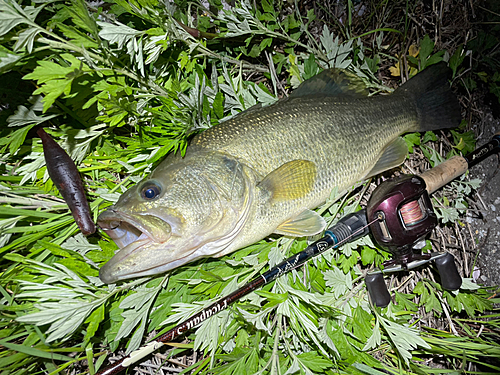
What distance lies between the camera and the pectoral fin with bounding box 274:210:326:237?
2223mm

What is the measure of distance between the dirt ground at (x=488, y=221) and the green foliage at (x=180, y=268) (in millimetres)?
346

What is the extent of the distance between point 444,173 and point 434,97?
696 millimetres

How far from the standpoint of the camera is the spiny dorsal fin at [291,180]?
6.96 ft

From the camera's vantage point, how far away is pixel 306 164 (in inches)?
87.5

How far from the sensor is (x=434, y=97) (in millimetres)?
2611

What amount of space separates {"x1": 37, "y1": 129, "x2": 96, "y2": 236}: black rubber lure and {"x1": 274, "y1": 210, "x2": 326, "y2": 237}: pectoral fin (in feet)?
4.72

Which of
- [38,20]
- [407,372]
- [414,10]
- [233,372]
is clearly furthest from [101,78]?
[407,372]

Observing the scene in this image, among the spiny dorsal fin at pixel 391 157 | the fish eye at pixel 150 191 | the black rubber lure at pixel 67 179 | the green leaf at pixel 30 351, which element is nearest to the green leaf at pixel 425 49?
the spiny dorsal fin at pixel 391 157

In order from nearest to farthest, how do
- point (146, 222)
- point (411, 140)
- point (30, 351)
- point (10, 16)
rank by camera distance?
point (10, 16)
point (146, 222)
point (30, 351)
point (411, 140)

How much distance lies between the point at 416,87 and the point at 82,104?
2.73 meters

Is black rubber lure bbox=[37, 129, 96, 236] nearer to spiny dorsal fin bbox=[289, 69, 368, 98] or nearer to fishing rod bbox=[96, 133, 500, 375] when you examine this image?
fishing rod bbox=[96, 133, 500, 375]

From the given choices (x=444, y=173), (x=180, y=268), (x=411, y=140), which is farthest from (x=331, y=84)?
(x=180, y=268)

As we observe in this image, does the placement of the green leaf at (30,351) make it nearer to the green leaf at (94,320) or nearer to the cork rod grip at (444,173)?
the green leaf at (94,320)

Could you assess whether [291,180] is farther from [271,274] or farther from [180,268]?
[180,268]
